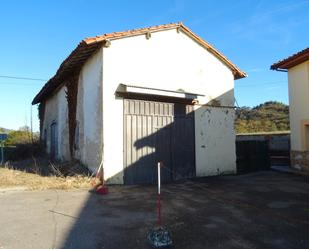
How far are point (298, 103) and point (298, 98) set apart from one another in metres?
0.22

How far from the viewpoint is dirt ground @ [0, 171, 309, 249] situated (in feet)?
18.5

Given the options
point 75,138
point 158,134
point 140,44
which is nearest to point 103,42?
point 140,44

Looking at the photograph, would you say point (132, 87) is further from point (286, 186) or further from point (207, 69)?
point (286, 186)

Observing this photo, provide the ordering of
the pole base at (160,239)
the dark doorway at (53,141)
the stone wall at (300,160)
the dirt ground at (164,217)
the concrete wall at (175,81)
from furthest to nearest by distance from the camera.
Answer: the dark doorway at (53,141) < the stone wall at (300,160) < the concrete wall at (175,81) < the dirt ground at (164,217) < the pole base at (160,239)

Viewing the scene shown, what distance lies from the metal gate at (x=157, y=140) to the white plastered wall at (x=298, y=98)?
4.87 metres

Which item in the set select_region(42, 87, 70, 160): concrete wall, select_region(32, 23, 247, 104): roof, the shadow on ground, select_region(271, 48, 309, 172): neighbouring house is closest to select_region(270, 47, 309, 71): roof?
select_region(271, 48, 309, 172): neighbouring house

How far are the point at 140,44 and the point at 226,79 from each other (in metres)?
4.60

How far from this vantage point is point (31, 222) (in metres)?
6.73

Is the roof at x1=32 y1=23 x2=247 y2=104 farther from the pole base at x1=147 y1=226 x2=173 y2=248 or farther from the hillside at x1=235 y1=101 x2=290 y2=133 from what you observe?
the hillside at x1=235 y1=101 x2=290 y2=133

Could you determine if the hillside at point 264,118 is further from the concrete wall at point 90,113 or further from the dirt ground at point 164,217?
the dirt ground at point 164,217

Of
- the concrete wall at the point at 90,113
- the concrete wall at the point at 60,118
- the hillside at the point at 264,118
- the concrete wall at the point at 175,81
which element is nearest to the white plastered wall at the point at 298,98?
the concrete wall at the point at 175,81

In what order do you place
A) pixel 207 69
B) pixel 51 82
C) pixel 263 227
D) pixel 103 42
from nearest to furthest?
pixel 263 227 → pixel 103 42 → pixel 207 69 → pixel 51 82

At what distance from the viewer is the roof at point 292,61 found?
13.5 m

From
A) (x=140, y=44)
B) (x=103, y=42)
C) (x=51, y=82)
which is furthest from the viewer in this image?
(x=51, y=82)
